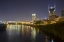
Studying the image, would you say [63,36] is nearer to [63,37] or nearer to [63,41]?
[63,37]

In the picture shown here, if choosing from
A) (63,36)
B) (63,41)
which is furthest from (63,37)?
(63,41)

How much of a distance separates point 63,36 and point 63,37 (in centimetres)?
67

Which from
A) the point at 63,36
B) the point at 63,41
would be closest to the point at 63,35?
the point at 63,36

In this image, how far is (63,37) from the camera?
3694cm

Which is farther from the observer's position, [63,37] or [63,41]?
[63,37]

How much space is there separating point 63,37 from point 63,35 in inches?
28.7

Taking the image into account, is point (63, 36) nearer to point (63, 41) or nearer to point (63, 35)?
point (63, 35)

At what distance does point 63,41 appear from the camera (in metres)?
33.7

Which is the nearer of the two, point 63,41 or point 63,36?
point 63,41

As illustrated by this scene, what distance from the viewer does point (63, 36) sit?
3756 centimetres

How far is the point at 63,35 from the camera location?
3750 cm

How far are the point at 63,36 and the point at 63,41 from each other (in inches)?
160

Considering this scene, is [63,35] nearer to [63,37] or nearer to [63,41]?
[63,37]
